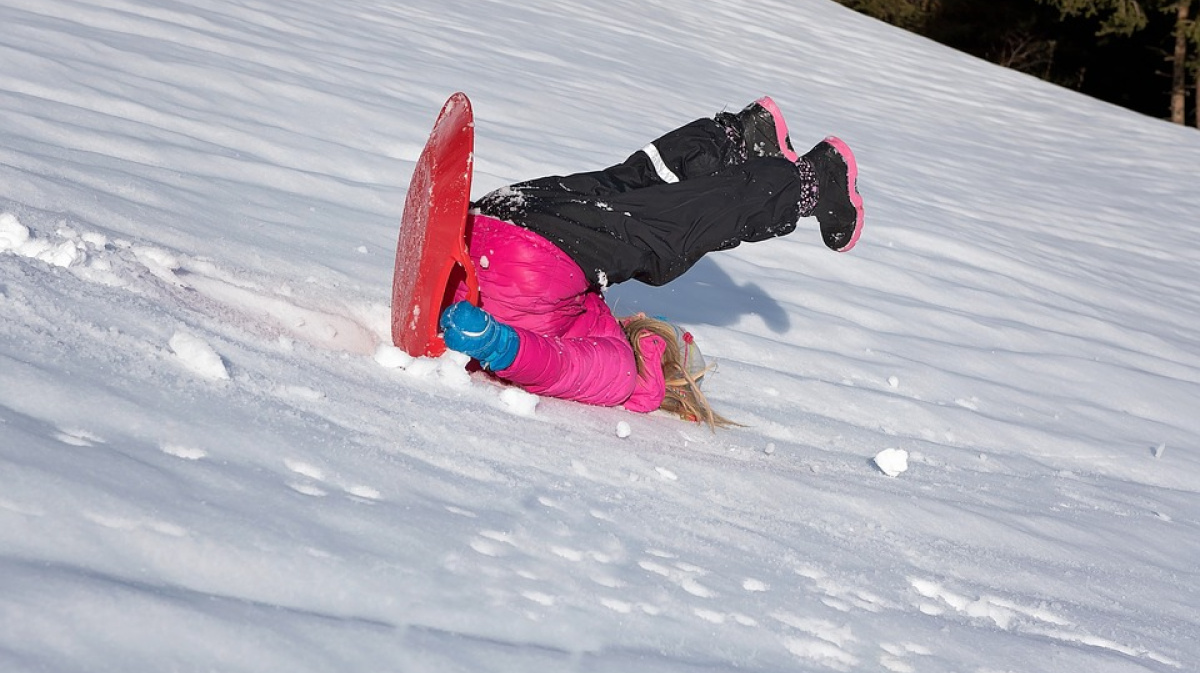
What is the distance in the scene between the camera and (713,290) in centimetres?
386

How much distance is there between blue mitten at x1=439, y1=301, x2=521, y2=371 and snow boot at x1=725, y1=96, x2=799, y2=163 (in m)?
1.13

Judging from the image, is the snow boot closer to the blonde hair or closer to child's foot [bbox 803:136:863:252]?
child's foot [bbox 803:136:863:252]

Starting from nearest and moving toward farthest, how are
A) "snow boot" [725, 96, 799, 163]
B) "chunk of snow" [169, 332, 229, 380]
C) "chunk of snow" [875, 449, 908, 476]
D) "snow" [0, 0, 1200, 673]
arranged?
1. "snow" [0, 0, 1200, 673]
2. "chunk of snow" [169, 332, 229, 380]
3. "chunk of snow" [875, 449, 908, 476]
4. "snow boot" [725, 96, 799, 163]

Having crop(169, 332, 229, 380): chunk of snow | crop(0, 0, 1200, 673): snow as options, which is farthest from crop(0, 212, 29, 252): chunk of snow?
crop(169, 332, 229, 380): chunk of snow

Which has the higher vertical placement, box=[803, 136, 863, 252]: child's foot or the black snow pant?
box=[803, 136, 863, 252]: child's foot

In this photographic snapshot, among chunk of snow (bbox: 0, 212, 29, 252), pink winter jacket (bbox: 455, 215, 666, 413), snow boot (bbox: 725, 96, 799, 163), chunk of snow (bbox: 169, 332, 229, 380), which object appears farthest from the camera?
snow boot (bbox: 725, 96, 799, 163)

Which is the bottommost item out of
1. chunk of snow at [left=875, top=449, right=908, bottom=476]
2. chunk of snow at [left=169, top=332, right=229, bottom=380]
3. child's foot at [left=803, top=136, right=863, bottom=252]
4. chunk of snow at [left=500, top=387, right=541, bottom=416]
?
chunk of snow at [left=875, top=449, right=908, bottom=476]

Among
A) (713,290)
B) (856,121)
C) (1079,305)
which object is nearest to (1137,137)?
(856,121)

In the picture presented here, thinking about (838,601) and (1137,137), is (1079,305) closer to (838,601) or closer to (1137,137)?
(838,601)

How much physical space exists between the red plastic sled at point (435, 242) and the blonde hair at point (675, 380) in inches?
20.9

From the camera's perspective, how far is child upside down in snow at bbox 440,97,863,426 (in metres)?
2.48

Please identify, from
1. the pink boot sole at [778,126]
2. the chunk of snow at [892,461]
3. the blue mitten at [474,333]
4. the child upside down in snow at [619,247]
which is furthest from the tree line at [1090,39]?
the blue mitten at [474,333]

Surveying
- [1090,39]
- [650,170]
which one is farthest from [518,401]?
[1090,39]

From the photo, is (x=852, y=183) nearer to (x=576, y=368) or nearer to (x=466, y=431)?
(x=576, y=368)
